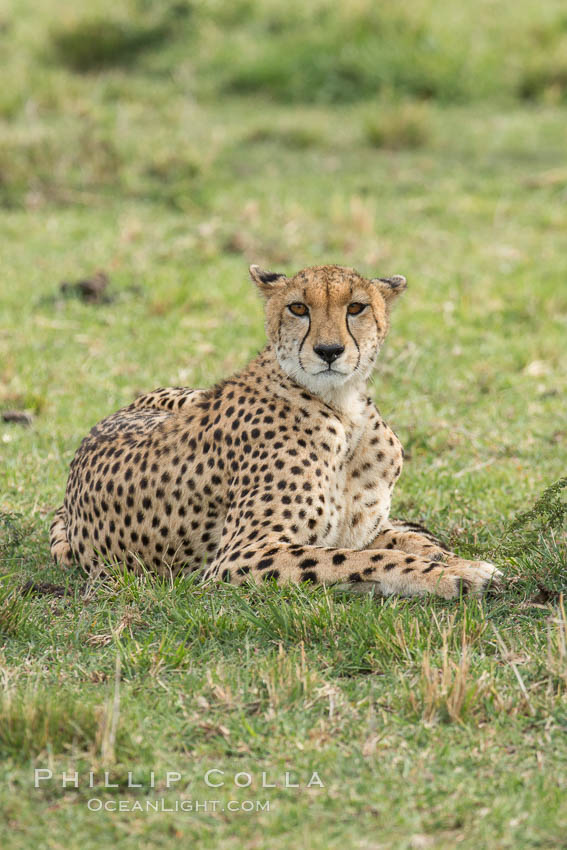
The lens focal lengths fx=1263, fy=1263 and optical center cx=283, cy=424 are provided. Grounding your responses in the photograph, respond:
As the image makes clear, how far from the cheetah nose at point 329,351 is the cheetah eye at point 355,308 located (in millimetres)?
168

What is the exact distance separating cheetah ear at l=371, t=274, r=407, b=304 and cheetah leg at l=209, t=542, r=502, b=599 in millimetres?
963

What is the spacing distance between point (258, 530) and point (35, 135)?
673 centimetres

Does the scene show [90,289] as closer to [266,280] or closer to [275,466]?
[266,280]

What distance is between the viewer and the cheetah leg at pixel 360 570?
3.58 m

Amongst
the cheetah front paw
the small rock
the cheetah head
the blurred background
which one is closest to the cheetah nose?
the cheetah head

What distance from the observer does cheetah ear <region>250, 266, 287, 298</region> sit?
4184 millimetres

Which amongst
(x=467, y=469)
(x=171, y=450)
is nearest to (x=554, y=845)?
(x=171, y=450)

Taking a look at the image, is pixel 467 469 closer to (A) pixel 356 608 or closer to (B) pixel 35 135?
(A) pixel 356 608

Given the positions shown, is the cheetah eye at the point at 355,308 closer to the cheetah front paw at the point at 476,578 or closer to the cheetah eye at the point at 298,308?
the cheetah eye at the point at 298,308

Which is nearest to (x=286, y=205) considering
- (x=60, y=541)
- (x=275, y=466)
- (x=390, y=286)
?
(x=390, y=286)

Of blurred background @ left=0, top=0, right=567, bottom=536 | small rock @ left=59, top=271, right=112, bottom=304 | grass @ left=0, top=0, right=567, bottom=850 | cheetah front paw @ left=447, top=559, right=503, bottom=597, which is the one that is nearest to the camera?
grass @ left=0, top=0, right=567, bottom=850


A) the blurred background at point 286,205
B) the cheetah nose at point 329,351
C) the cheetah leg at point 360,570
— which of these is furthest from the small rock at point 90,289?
the cheetah leg at point 360,570

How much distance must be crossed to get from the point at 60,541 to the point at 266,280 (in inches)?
45.1

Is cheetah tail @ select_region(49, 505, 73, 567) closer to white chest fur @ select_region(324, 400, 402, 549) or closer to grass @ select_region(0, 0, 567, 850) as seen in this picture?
grass @ select_region(0, 0, 567, 850)
